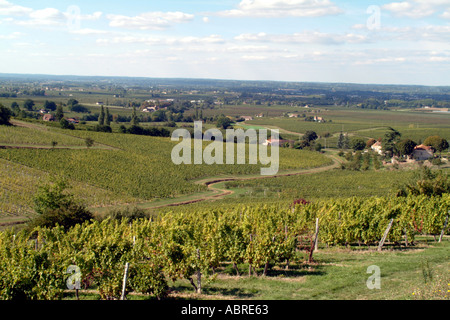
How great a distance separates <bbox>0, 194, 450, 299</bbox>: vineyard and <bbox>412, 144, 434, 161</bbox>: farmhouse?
223 ft

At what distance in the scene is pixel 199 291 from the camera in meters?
12.8

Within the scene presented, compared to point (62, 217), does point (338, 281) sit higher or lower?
higher

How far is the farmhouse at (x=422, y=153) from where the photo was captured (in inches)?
3285

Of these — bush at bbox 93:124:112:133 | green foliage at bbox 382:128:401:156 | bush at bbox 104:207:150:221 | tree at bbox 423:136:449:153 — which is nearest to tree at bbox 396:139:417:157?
green foliage at bbox 382:128:401:156

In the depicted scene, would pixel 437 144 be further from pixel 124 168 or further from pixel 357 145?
pixel 124 168

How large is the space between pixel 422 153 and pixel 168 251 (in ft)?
275

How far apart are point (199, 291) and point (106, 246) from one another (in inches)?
131

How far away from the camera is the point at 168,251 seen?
515 inches

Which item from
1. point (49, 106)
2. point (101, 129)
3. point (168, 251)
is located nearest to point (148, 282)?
point (168, 251)

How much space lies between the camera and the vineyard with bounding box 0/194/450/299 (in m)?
11.7

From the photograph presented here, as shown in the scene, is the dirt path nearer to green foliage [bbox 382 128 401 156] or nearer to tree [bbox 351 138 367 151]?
green foliage [bbox 382 128 401 156]

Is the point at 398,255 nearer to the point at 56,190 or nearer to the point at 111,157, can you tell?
the point at 56,190

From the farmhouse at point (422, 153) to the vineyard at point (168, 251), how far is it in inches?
2681
